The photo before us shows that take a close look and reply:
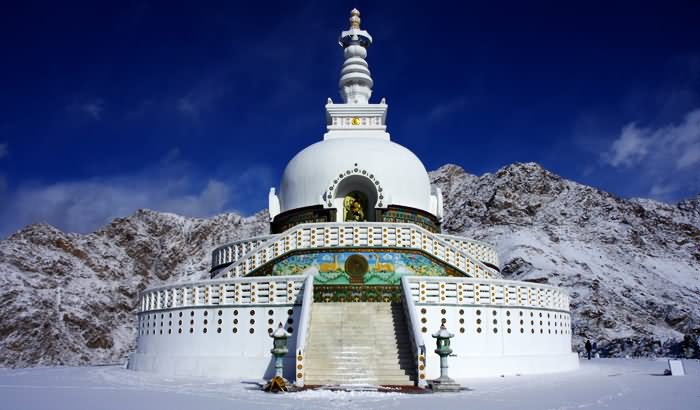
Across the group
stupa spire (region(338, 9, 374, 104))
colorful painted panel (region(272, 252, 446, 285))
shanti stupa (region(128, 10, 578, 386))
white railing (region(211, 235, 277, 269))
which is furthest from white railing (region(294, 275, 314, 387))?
stupa spire (region(338, 9, 374, 104))

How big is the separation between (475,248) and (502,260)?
85.3 ft

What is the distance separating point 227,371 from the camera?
14.1 m

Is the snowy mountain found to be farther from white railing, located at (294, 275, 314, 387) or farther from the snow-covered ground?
white railing, located at (294, 275, 314, 387)

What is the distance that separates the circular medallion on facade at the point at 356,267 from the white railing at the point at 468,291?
201 centimetres

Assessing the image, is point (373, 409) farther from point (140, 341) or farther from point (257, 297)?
point (140, 341)

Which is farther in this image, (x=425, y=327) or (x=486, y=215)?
(x=486, y=215)

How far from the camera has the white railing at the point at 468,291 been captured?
47.5 feet

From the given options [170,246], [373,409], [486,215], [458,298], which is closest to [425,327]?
[458,298]

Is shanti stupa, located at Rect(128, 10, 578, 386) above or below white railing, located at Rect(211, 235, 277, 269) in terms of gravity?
below

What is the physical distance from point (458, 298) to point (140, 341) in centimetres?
907

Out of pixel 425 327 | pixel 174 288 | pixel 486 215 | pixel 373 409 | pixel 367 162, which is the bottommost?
pixel 373 409

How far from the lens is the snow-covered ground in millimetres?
8984

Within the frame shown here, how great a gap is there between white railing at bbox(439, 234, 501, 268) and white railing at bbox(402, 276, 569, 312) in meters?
5.11

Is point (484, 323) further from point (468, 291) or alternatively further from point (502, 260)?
point (502, 260)
